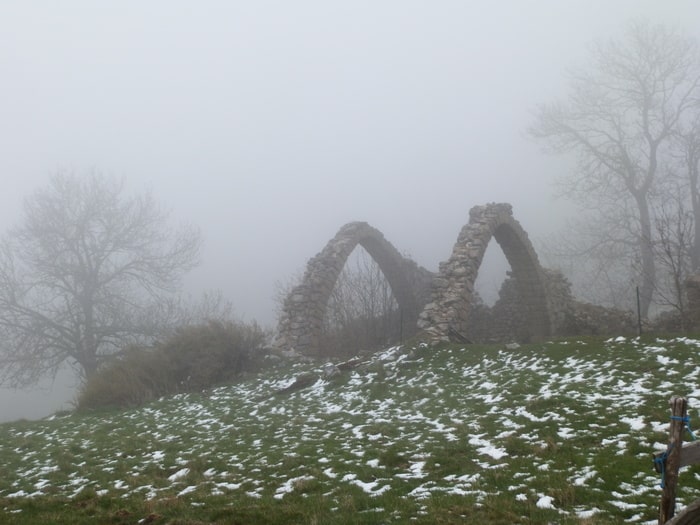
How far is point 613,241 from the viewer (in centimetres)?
2753

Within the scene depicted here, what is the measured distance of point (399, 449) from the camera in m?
7.56

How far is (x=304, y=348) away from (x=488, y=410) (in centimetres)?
1066

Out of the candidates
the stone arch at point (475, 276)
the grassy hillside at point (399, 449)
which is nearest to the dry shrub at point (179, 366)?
the grassy hillside at point (399, 449)

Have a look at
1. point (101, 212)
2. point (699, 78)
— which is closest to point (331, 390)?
point (101, 212)

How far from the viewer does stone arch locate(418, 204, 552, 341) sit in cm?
1762

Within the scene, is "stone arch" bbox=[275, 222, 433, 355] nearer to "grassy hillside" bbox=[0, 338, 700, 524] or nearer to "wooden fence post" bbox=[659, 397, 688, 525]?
"grassy hillside" bbox=[0, 338, 700, 524]

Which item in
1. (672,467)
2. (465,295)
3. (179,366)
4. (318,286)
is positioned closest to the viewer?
(672,467)

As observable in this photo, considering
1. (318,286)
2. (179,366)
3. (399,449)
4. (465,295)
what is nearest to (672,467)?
(399,449)

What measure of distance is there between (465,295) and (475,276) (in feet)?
3.91

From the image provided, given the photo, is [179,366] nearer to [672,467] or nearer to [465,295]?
[465,295]

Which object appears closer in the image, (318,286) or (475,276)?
(475,276)

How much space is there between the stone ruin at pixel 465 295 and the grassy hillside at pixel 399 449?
3.73m

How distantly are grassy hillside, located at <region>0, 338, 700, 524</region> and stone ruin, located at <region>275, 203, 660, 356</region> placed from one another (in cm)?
373

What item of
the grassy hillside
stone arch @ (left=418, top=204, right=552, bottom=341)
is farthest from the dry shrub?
stone arch @ (left=418, top=204, right=552, bottom=341)
